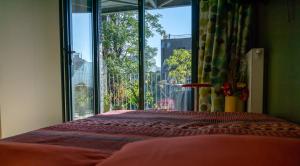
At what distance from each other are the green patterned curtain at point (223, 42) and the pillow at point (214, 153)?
83.8 inches

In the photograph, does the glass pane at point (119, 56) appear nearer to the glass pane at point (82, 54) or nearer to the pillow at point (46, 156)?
the glass pane at point (82, 54)

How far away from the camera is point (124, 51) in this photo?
3.78 m

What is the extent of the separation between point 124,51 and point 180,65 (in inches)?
33.2

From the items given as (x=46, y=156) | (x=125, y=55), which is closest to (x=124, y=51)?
(x=125, y=55)

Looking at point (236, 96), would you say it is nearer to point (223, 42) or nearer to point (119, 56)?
point (223, 42)

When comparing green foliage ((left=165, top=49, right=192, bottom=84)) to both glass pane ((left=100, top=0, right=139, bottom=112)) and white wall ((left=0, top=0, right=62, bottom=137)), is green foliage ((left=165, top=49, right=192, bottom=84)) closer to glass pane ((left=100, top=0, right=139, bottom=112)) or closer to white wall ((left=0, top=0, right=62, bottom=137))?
glass pane ((left=100, top=0, right=139, bottom=112))

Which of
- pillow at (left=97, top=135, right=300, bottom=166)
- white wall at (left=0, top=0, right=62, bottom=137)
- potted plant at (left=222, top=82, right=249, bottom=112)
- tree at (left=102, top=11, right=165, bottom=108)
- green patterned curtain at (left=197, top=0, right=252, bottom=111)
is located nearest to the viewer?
pillow at (left=97, top=135, right=300, bottom=166)

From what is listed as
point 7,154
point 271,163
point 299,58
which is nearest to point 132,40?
point 299,58

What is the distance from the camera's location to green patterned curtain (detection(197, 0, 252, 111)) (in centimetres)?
276

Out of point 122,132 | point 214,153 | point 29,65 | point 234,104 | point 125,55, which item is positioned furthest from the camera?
point 125,55

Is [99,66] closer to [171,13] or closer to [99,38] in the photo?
[99,38]

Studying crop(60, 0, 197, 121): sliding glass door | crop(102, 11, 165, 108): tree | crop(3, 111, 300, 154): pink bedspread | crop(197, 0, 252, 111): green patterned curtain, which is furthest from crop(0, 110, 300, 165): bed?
crop(102, 11, 165, 108): tree

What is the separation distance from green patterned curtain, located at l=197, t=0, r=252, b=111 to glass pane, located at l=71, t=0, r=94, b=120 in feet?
5.55

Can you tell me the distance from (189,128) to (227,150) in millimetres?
631
